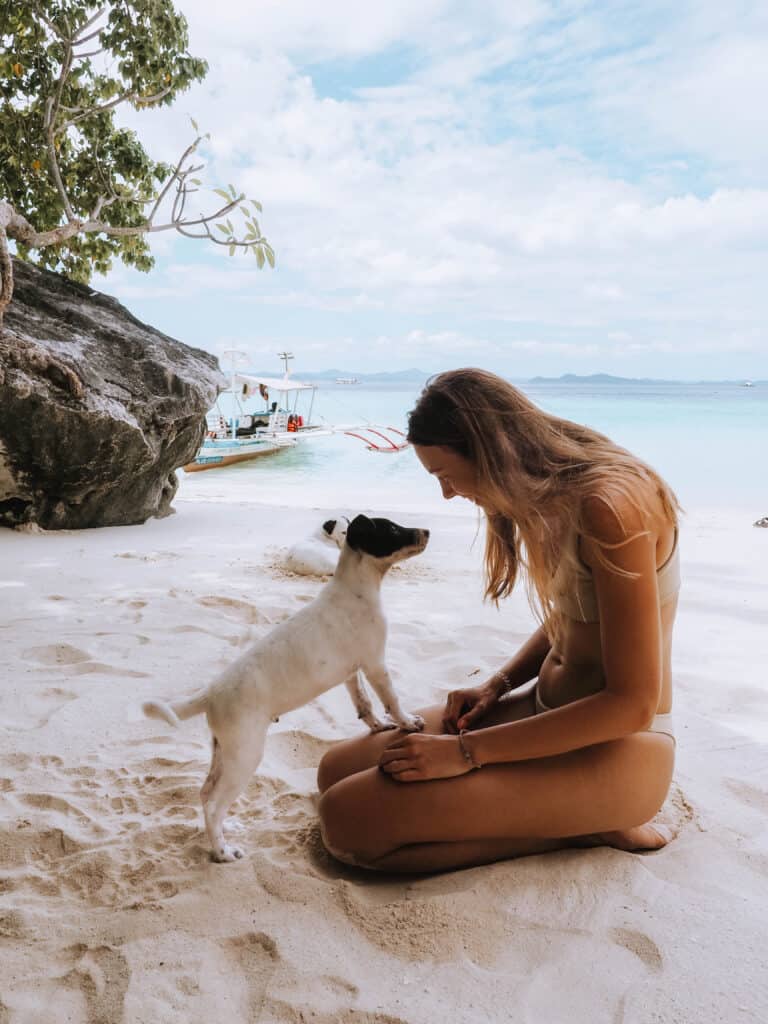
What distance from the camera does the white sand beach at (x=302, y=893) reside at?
1.55m

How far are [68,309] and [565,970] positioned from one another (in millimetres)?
7051

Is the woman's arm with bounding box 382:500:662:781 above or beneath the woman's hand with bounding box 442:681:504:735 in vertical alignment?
above

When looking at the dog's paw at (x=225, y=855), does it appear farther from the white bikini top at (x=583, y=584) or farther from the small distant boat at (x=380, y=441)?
the small distant boat at (x=380, y=441)

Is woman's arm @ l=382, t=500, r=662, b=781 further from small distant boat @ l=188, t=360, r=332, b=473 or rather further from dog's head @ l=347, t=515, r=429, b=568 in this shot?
small distant boat @ l=188, t=360, r=332, b=473

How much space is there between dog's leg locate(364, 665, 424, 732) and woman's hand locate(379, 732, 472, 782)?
0.97 feet

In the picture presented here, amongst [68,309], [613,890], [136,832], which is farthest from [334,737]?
[68,309]

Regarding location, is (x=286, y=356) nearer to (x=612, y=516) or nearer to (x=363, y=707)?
(x=363, y=707)

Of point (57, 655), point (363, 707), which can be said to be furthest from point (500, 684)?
point (57, 655)

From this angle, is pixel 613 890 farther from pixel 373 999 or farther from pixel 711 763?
pixel 711 763

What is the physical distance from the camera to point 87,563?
18.2ft

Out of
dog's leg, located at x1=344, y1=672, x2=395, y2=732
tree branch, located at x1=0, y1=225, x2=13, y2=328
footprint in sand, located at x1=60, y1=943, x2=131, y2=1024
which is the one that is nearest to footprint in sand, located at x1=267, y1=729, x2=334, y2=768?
dog's leg, located at x1=344, y1=672, x2=395, y2=732

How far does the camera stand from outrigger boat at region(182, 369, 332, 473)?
1838 cm

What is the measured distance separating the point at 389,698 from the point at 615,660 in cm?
76

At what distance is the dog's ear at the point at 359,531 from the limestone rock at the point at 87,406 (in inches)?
186
